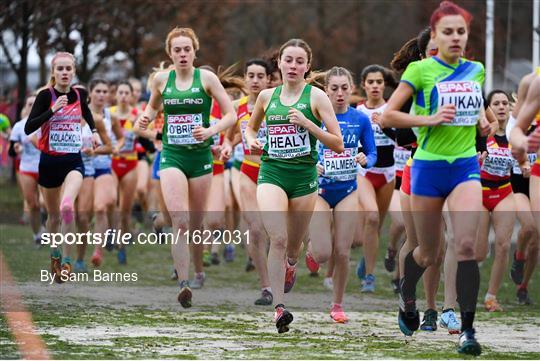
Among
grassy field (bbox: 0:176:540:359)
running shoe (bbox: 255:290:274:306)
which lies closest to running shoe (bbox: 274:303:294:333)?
grassy field (bbox: 0:176:540:359)

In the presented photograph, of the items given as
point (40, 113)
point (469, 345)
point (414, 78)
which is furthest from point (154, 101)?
point (469, 345)

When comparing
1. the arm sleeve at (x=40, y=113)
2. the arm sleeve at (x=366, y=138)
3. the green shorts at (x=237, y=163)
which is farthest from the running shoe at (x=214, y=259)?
the arm sleeve at (x=366, y=138)

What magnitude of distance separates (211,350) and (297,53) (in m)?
2.70

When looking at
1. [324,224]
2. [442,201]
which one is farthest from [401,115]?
[324,224]

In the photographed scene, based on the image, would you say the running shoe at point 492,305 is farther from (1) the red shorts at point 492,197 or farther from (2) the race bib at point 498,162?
(2) the race bib at point 498,162

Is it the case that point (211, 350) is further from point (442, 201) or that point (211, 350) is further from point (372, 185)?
point (372, 185)

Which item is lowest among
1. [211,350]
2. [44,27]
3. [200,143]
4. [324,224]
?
[211,350]

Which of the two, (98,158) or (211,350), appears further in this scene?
(98,158)

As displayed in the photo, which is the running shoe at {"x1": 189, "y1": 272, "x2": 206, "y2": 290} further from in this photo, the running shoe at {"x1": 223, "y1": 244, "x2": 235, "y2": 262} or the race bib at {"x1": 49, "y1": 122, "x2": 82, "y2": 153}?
the running shoe at {"x1": 223, "y1": 244, "x2": 235, "y2": 262}

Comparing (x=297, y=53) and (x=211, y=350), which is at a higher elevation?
(x=297, y=53)

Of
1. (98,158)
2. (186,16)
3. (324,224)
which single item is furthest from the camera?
(186,16)

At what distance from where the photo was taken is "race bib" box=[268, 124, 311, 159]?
10477mm

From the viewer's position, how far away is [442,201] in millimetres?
9281

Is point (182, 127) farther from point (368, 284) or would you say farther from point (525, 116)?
point (525, 116)
